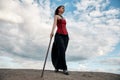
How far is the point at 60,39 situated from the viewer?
31.6ft

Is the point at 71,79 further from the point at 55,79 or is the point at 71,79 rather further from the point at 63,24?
the point at 63,24

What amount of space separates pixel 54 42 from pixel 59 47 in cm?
→ 37

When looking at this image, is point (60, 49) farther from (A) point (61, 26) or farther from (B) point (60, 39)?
(A) point (61, 26)

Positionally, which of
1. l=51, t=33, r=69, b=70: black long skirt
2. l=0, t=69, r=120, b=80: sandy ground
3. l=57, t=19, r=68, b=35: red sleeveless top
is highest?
l=57, t=19, r=68, b=35: red sleeveless top

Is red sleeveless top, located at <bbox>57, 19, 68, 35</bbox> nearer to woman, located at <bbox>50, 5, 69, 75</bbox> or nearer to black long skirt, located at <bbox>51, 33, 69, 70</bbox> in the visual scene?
woman, located at <bbox>50, 5, 69, 75</bbox>

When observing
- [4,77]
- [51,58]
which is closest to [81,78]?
[51,58]

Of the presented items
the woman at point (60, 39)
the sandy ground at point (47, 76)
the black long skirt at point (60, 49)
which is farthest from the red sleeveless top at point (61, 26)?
the sandy ground at point (47, 76)

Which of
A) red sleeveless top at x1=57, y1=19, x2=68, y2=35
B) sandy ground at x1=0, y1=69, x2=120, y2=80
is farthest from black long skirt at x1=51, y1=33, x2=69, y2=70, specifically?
sandy ground at x1=0, y1=69, x2=120, y2=80

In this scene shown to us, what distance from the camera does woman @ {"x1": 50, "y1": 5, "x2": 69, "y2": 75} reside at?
31.5 feet

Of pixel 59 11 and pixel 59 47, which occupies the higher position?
pixel 59 11

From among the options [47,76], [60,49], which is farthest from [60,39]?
[47,76]

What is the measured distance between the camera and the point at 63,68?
386 inches

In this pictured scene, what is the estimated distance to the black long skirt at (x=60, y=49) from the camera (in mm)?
9672

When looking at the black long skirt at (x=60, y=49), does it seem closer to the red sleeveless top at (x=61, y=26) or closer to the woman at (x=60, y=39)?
the woman at (x=60, y=39)
